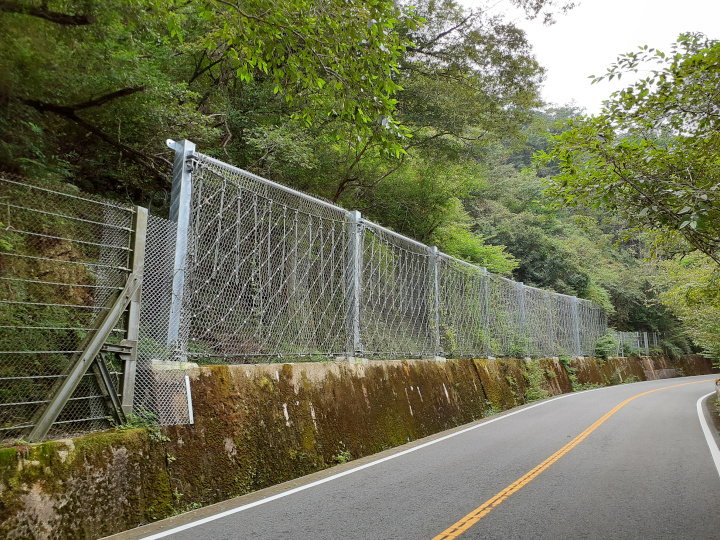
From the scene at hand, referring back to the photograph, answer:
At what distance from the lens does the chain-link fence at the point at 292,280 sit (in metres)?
5.46

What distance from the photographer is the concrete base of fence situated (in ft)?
11.3

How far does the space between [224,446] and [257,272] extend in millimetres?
2146

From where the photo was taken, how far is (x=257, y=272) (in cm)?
627

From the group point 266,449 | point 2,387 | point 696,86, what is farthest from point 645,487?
point 2,387

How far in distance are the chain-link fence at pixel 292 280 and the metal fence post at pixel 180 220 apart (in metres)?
0.01

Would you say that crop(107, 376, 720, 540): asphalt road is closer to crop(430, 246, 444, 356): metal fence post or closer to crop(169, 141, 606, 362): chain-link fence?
crop(169, 141, 606, 362): chain-link fence

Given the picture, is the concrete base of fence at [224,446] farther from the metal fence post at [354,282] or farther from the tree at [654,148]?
the tree at [654,148]

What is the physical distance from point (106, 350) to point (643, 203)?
6.36 m

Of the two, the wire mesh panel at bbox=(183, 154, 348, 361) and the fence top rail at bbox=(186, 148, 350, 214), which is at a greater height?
the fence top rail at bbox=(186, 148, 350, 214)

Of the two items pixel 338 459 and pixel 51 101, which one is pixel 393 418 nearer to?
pixel 338 459

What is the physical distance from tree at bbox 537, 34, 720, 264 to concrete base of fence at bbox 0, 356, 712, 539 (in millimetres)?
4232

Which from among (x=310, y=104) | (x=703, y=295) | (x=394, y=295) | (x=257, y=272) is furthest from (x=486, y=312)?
(x=257, y=272)

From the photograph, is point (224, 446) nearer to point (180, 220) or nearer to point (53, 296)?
point (53, 296)

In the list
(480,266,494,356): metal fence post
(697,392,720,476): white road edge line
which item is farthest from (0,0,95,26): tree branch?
(480,266,494,356): metal fence post
